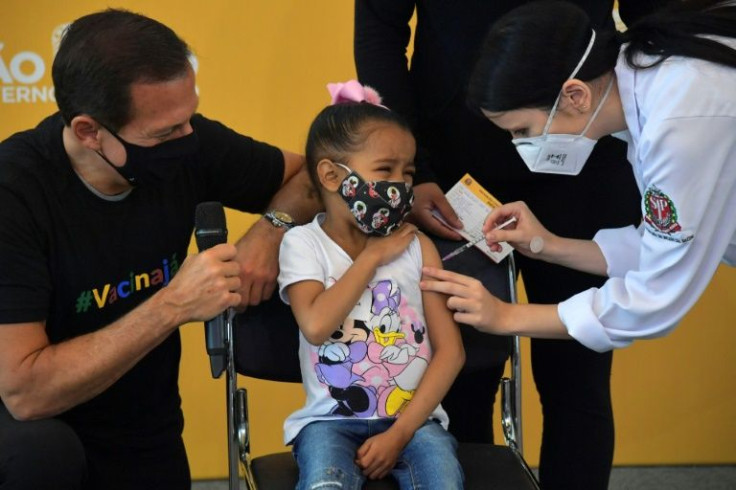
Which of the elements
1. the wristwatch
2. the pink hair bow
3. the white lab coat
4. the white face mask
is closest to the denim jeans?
the white lab coat

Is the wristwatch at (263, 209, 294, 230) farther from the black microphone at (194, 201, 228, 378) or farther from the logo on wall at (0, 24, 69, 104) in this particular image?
the logo on wall at (0, 24, 69, 104)

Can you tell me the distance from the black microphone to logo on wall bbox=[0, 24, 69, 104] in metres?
1.31

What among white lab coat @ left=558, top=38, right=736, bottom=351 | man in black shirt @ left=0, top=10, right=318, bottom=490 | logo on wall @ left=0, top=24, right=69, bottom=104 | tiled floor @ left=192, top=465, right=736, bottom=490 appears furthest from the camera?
tiled floor @ left=192, top=465, right=736, bottom=490

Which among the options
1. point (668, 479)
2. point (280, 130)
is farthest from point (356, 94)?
point (668, 479)

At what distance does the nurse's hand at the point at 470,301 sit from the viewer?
184 cm

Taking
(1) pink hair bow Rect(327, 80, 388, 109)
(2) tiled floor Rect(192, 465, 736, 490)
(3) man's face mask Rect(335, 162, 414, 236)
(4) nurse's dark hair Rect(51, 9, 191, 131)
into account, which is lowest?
(2) tiled floor Rect(192, 465, 736, 490)

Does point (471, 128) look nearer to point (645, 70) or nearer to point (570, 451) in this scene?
point (645, 70)

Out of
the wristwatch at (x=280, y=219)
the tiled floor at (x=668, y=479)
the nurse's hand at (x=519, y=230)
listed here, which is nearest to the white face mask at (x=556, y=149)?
the nurse's hand at (x=519, y=230)

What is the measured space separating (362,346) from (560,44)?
664mm

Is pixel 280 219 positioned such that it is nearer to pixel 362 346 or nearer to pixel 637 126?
pixel 362 346

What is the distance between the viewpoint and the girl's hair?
195cm

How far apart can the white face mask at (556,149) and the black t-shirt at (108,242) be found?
0.64 meters

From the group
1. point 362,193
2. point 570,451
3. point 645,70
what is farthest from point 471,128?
point 570,451

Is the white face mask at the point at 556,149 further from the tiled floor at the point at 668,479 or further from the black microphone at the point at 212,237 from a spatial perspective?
the tiled floor at the point at 668,479
